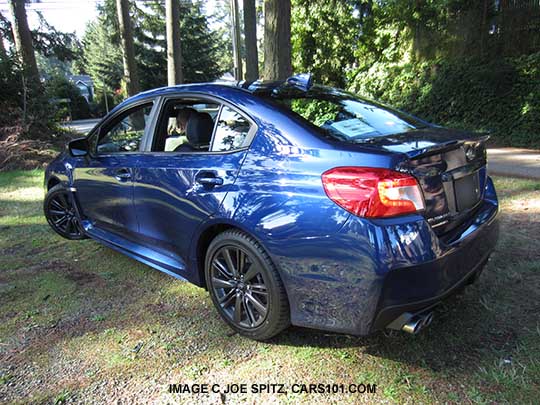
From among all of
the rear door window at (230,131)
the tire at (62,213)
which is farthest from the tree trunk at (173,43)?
the rear door window at (230,131)

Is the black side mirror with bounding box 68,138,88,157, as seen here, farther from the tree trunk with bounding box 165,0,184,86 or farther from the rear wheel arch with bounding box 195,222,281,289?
the tree trunk with bounding box 165,0,184,86

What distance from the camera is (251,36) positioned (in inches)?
583

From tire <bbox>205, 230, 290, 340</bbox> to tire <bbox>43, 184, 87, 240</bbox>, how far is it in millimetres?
2117

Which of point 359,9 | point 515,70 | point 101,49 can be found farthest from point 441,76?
point 101,49

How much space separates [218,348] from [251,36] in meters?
14.1

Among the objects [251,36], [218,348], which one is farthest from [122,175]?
[251,36]

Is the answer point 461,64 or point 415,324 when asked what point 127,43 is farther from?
point 415,324

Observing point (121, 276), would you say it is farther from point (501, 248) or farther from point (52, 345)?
point (501, 248)

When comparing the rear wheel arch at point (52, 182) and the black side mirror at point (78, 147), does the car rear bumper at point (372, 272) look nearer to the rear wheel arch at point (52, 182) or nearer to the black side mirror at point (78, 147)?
the black side mirror at point (78, 147)

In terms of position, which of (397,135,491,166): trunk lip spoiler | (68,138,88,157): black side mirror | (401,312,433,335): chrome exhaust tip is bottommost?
(401,312,433,335): chrome exhaust tip

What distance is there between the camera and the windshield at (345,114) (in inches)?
99.0

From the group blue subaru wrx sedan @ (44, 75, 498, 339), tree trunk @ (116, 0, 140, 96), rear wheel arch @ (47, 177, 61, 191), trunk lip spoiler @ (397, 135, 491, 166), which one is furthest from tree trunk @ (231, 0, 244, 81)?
trunk lip spoiler @ (397, 135, 491, 166)

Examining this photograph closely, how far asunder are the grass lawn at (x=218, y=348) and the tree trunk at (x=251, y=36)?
12983mm

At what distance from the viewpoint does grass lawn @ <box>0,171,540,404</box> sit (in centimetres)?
216
